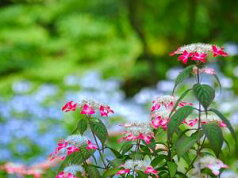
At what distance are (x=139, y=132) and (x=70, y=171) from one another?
0.23 meters

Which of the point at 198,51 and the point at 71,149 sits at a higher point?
the point at 198,51

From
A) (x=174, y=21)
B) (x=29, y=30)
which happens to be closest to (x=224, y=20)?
(x=174, y=21)

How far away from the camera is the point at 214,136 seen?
1.44 m

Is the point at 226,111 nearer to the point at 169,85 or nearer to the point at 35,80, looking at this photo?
the point at 169,85

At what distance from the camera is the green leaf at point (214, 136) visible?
143cm

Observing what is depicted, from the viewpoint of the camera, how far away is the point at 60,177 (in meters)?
1.48

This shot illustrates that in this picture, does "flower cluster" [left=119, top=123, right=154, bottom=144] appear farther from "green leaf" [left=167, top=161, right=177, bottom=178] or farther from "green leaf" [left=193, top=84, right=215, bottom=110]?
"green leaf" [left=193, top=84, right=215, bottom=110]

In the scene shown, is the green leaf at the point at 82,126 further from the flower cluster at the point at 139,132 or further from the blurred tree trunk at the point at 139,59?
the blurred tree trunk at the point at 139,59

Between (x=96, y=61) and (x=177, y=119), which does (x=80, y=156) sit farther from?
(x=96, y=61)

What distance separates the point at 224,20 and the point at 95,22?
1.85m

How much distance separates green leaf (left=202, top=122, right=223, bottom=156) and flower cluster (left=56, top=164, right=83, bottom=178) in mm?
355

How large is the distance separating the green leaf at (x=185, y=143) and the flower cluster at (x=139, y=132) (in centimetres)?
9

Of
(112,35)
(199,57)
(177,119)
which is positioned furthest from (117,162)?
(112,35)

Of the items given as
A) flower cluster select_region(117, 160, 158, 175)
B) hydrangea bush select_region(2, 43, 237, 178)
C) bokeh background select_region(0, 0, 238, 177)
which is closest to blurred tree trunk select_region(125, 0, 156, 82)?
bokeh background select_region(0, 0, 238, 177)
